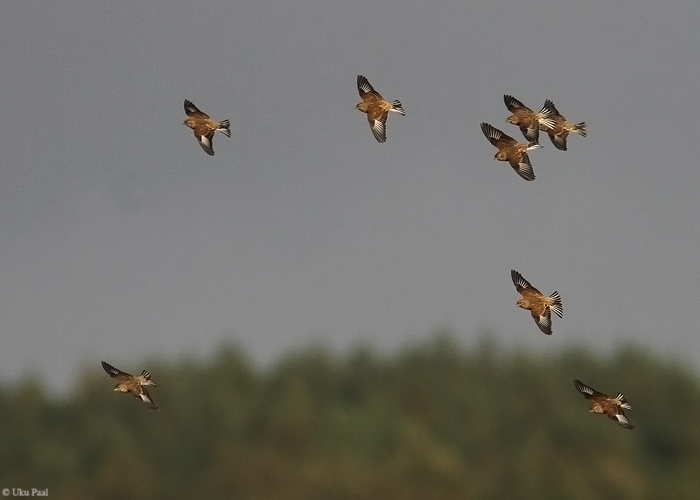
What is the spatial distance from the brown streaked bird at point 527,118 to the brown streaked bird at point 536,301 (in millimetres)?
1343

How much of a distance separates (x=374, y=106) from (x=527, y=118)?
1.50m

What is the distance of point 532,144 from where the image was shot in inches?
534

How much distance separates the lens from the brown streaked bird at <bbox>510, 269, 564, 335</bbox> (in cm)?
1361

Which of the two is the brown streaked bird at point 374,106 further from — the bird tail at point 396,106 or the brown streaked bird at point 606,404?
the brown streaked bird at point 606,404

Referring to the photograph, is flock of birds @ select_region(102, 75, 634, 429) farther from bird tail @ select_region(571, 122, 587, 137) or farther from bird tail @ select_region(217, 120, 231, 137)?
bird tail @ select_region(217, 120, 231, 137)

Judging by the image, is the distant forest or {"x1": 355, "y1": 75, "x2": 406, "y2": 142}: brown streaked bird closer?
{"x1": 355, "y1": 75, "x2": 406, "y2": 142}: brown streaked bird

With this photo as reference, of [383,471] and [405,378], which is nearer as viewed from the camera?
[383,471]

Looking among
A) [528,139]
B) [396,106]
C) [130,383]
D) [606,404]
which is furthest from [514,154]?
[130,383]

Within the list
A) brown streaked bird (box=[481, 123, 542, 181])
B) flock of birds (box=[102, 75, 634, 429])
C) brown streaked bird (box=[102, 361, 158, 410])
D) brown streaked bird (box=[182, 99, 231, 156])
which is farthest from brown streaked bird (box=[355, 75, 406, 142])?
brown streaked bird (box=[102, 361, 158, 410])

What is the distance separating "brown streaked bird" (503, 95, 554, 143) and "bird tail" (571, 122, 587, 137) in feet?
1.09

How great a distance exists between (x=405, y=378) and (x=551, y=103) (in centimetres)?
1756

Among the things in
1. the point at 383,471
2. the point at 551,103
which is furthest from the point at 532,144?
the point at 383,471

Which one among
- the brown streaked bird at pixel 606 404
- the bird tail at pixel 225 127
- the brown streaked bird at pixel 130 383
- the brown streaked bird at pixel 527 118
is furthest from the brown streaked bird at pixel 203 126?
the brown streaked bird at pixel 606 404

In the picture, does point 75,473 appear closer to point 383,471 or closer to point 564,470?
point 383,471
